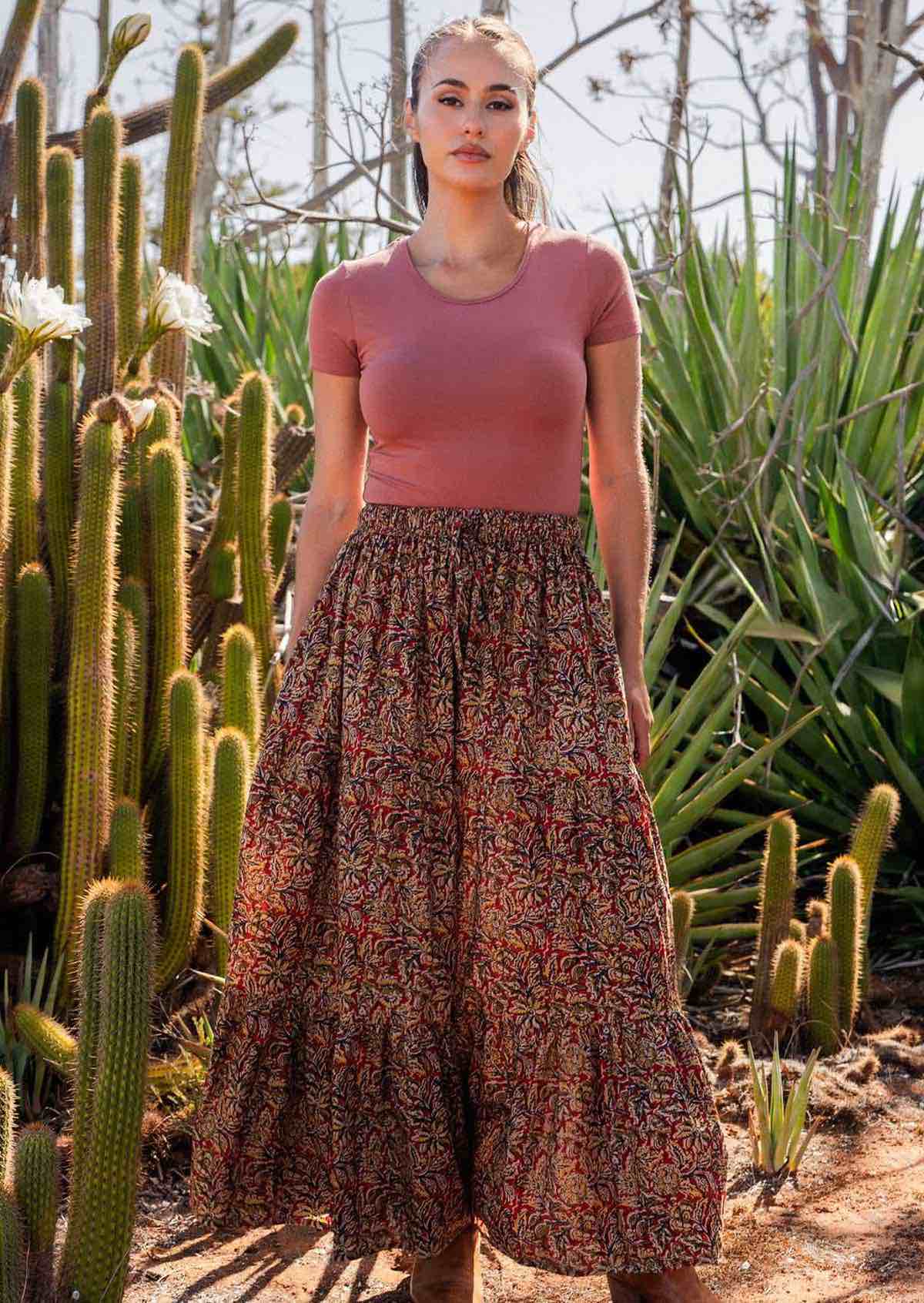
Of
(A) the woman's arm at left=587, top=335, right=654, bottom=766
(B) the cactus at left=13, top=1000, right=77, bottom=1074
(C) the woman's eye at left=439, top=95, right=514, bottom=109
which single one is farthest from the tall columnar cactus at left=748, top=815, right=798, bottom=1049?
(C) the woman's eye at left=439, top=95, right=514, bottom=109

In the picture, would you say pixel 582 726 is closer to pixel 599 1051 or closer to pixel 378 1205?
pixel 599 1051

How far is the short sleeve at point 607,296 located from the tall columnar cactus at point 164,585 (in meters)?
1.40

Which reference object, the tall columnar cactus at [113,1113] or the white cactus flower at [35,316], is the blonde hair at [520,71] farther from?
the tall columnar cactus at [113,1113]

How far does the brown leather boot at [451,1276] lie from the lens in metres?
2.27

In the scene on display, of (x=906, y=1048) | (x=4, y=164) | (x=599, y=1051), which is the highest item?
(x=4, y=164)

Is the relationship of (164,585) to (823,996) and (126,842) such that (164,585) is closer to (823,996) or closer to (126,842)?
(126,842)

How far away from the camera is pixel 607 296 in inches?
87.7

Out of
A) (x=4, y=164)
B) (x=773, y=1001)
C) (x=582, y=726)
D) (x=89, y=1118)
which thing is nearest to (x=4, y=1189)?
(x=89, y=1118)

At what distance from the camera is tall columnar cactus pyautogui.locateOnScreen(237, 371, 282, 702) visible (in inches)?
136

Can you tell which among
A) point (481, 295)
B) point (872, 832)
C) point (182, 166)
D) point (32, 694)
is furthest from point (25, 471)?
point (872, 832)

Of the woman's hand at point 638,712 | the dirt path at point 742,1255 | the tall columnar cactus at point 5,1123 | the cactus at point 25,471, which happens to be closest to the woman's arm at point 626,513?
the woman's hand at point 638,712

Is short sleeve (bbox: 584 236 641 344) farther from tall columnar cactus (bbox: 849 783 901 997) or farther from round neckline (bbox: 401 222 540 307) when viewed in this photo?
tall columnar cactus (bbox: 849 783 901 997)

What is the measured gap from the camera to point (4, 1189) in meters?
2.06

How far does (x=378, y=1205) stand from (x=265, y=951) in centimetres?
42
